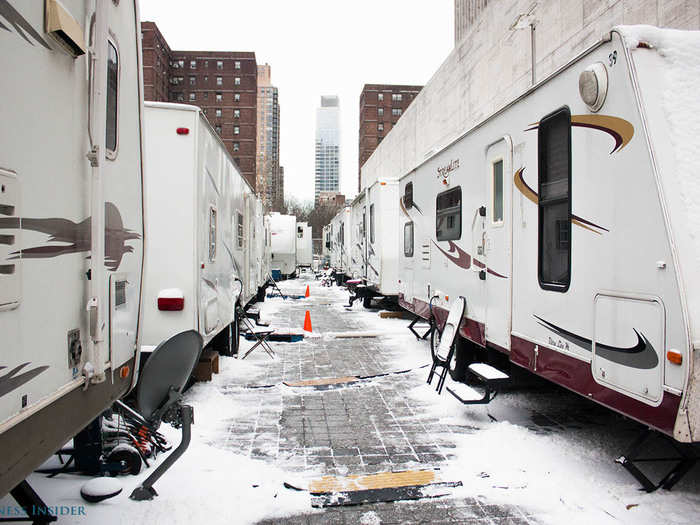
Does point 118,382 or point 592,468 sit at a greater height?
point 118,382

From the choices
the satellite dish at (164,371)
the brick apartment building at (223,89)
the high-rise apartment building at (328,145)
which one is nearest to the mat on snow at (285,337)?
the satellite dish at (164,371)

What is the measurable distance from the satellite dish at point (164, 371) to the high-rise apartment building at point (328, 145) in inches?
6442

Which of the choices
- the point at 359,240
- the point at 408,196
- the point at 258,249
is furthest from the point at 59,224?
the point at 359,240

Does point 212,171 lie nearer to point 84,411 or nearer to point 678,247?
point 84,411

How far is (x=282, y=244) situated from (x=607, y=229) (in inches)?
870

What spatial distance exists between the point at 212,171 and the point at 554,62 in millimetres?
7652

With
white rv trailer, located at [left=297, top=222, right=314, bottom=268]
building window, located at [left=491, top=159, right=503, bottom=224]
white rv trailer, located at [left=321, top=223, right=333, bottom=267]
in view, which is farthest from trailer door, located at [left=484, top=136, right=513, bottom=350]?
white rv trailer, located at [left=297, top=222, right=314, bottom=268]

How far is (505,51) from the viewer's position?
13547mm

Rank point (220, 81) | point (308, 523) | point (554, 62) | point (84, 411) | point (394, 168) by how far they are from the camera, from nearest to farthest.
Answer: point (84, 411) → point (308, 523) → point (554, 62) → point (394, 168) → point (220, 81)

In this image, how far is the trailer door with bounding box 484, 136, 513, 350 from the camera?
504 cm

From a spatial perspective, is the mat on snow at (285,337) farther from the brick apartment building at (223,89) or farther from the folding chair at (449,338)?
the brick apartment building at (223,89)

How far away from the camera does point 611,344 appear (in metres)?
3.39

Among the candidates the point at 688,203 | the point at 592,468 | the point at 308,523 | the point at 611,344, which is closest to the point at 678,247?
the point at 688,203

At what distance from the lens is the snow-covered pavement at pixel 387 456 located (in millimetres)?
3420
